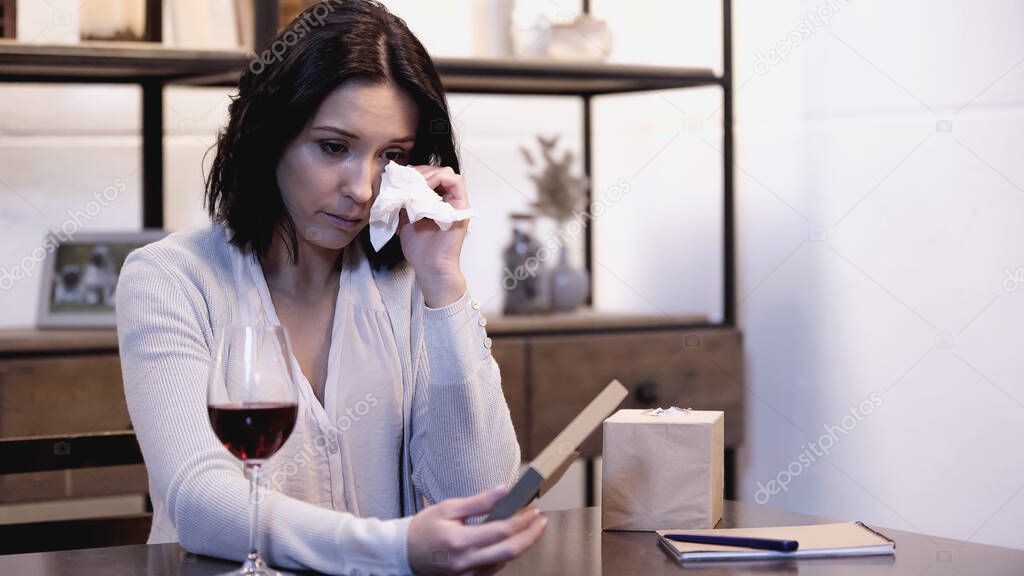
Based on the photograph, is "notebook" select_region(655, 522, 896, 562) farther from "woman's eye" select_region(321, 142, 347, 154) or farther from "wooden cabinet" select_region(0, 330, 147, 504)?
"wooden cabinet" select_region(0, 330, 147, 504)

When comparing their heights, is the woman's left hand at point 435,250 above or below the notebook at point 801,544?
above

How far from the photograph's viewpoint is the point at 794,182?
2.91 m

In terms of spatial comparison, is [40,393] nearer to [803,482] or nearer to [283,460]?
[283,460]

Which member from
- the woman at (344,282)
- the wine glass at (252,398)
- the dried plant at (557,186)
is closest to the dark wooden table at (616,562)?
the wine glass at (252,398)

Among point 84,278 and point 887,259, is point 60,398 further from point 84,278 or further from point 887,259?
point 887,259

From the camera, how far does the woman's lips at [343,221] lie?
156 cm

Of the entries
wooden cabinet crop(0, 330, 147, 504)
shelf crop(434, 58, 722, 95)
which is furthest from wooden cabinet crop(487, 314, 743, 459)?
wooden cabinet crop(0, 330, 147, 504)

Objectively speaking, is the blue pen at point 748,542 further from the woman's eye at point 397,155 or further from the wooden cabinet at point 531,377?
the wooden cabinet at point 531,377

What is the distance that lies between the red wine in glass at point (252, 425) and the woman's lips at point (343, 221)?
544 millimetres

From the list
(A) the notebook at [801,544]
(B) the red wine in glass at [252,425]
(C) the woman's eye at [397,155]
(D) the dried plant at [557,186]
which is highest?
(D) the dried plant at [557,186]

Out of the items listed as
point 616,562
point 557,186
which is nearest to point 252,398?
point 616,562

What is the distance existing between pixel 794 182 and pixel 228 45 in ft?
4.51

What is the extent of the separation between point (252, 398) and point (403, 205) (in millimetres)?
581

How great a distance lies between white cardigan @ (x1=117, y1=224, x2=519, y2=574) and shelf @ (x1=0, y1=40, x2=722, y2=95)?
0.92 m
